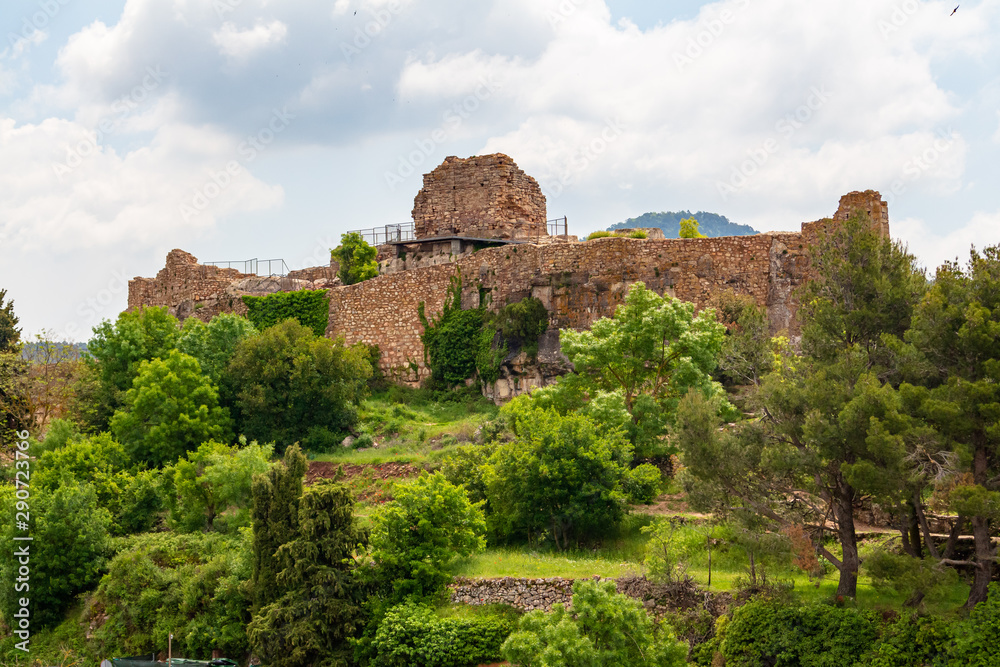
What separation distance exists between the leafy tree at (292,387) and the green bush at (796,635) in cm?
1828

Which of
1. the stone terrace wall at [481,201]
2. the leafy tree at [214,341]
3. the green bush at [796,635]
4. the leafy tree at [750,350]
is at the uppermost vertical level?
the stone terrace wall at [481,201]

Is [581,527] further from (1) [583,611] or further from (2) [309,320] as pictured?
(2) [309,320]

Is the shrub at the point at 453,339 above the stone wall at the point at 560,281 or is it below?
below

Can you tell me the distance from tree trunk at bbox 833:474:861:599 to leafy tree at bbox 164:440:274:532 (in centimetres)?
1505

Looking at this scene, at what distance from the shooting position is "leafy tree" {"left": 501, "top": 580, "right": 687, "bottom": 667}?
18.2 m

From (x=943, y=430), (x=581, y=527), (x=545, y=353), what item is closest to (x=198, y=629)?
(x=581, y=527)

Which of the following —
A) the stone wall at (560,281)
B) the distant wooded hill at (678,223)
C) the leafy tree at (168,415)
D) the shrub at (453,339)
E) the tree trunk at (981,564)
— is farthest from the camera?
the distant wooded hill at (678,223)

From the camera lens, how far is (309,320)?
42.1 m

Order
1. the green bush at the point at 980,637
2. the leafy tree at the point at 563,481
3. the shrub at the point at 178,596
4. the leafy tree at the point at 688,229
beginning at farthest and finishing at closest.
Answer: the leafy tree at the point at 688,229, the leafy tree at the point at 563,481, the shrub at the point at 178,596, the green bush at the point at 980,637

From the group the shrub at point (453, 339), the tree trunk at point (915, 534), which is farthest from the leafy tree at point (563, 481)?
the shrub at point (453, 339)

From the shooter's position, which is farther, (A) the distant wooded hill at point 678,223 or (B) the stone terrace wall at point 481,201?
(A) the distant wooded hill at point 678,223

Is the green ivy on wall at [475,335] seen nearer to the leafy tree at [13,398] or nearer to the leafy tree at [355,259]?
the leafy tree at [355,259]

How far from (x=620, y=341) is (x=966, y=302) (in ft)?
36.2

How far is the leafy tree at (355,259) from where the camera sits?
44000 millimetres
